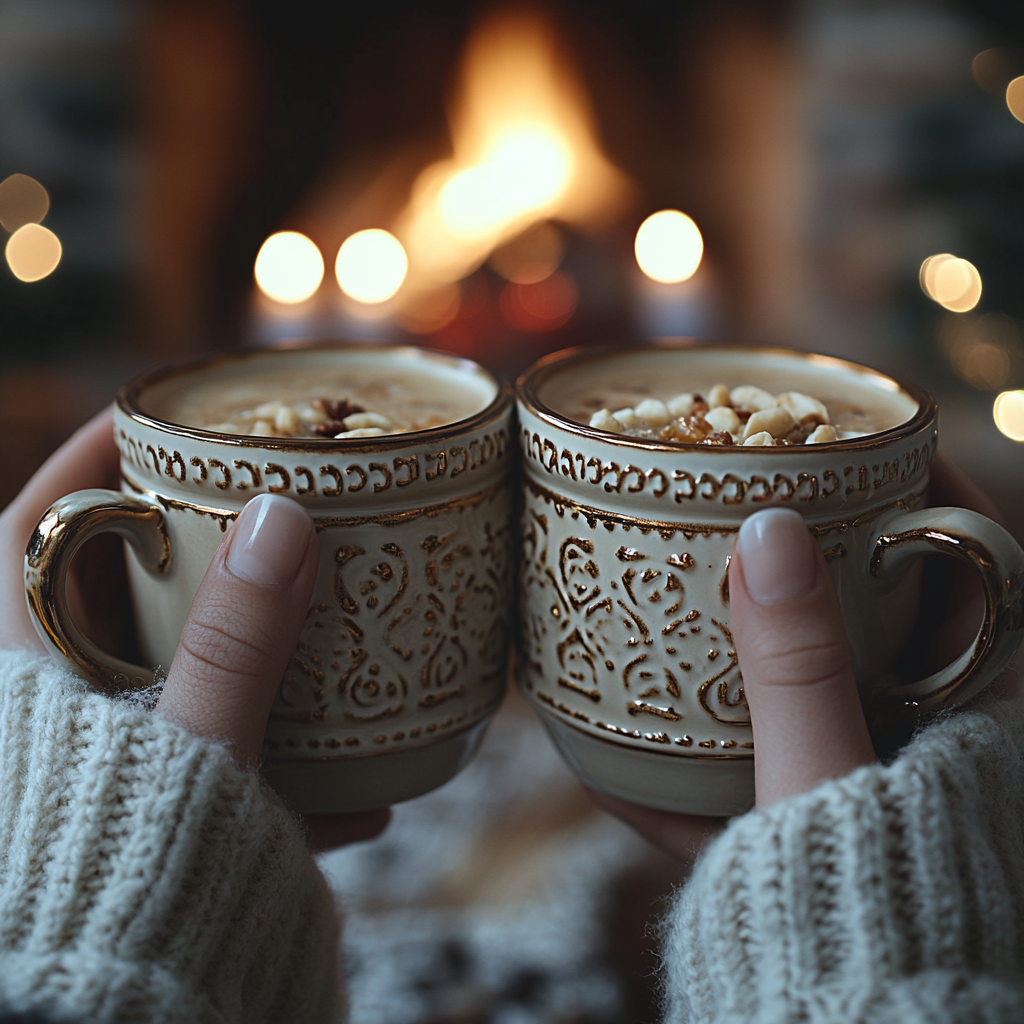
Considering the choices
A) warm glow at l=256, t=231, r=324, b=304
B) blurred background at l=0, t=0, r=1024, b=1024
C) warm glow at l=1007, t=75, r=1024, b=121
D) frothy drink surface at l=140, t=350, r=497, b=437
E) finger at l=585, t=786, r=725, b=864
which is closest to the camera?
frothy drink surface at l=140, t=350, r=497, b=437

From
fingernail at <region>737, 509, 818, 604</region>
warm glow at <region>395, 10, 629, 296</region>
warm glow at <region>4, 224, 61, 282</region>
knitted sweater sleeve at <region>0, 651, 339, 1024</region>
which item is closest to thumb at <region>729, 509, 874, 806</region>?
fingernail at <region>737, 509, 818, 604</region>

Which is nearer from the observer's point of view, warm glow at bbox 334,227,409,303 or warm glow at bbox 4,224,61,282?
warm glow at bbox 4,224,61,282

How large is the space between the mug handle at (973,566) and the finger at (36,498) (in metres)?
0.45

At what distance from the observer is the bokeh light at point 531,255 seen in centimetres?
188

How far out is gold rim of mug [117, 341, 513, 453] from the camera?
0.47 metres

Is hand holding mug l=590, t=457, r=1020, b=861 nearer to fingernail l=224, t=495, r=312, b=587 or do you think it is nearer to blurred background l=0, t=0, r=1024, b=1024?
fingernail l=224, t=495, r=312, b=587

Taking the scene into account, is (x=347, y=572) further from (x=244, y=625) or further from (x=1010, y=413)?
(x=1010, y=413)

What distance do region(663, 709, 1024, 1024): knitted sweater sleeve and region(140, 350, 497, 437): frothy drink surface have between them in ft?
0.90

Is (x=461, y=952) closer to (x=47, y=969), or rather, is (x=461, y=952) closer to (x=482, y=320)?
(x=47, y=969)

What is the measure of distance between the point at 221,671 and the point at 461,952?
639 mm

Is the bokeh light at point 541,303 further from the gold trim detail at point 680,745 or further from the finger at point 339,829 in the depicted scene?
the gold trim detail at point 680,745

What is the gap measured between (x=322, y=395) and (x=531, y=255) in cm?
135

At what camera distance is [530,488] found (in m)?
0.54

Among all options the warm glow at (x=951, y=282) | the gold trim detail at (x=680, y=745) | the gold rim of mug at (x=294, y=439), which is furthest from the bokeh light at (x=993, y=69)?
the gold trim detail at (x=680, y=745)
